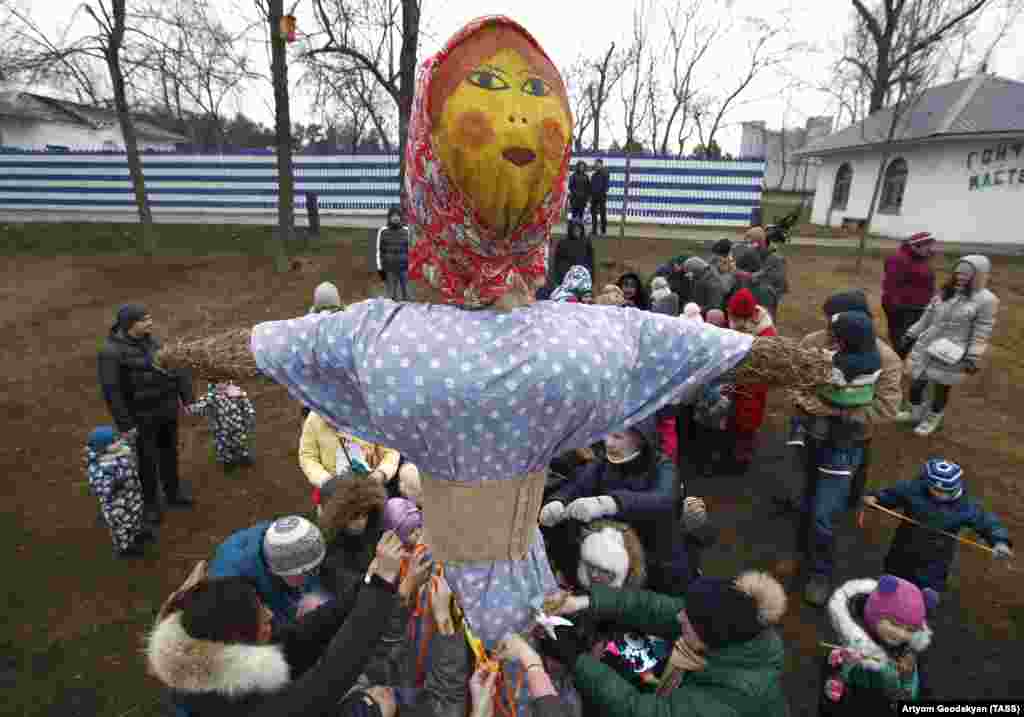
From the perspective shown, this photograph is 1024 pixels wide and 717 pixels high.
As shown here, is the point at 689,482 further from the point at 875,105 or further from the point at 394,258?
the point at 875,105

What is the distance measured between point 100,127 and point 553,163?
37874 millimetres

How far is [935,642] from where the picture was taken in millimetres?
3281

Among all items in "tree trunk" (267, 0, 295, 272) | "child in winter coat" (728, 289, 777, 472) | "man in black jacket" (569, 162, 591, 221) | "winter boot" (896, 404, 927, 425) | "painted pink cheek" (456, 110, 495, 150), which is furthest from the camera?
"man in black jacket" (569, 162, 591, 221)

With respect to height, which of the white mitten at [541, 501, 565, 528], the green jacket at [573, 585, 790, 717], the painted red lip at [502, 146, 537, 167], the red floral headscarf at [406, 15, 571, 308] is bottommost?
the white mitten at [541, 501, 565, 528]

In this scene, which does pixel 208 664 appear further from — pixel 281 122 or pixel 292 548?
pixel 281 122

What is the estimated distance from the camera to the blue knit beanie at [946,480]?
9.89ft

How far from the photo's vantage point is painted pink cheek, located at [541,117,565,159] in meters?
1.27

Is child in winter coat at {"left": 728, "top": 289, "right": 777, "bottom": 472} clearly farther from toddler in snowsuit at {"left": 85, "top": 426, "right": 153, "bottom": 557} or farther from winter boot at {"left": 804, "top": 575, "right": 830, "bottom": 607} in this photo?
toddler in snowsuit at {"left": 85, "top": 426, "right": 153, "bottom": 557}

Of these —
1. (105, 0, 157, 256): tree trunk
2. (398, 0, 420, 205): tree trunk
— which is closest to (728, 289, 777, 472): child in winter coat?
(398, 0, 420, 205): tree trunk

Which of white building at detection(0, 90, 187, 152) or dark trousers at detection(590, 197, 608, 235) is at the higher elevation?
white building at detection(0, 90, 187, 152)

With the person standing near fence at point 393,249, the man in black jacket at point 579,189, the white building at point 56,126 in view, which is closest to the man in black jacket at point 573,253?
the person standing near fence at point 393,249

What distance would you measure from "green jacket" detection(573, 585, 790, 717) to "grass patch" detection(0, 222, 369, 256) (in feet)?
43.4

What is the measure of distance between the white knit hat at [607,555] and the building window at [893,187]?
1973cm

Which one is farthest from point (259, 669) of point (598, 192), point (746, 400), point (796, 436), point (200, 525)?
point (598, 192)
